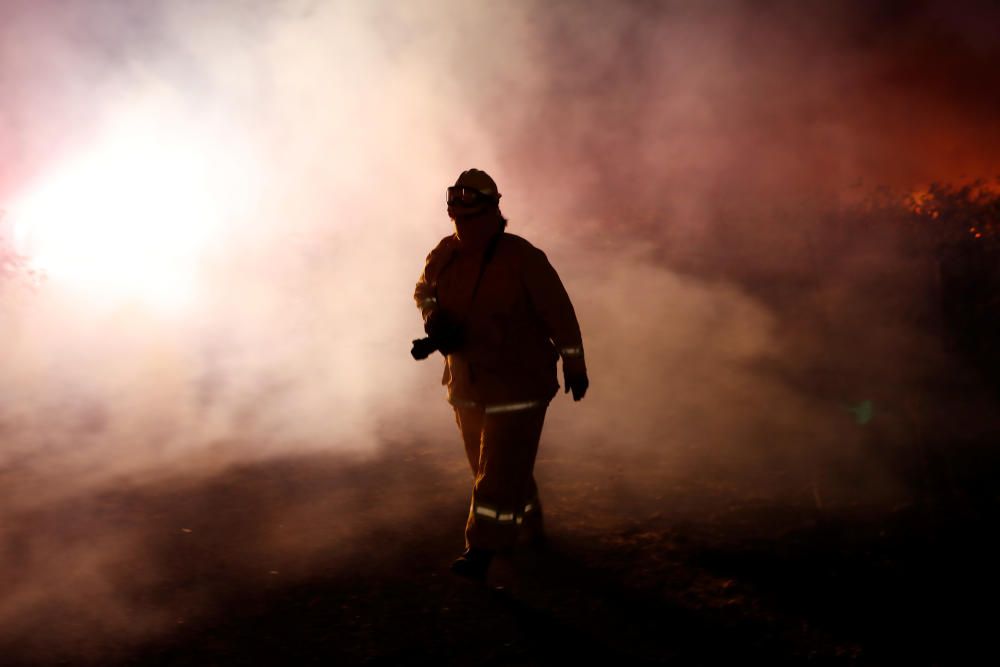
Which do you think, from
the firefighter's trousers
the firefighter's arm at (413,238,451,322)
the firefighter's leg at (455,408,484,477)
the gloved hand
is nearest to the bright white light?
the firefighter's arm at (413,238,451,322)

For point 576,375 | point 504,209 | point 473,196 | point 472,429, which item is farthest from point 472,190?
point 504,209

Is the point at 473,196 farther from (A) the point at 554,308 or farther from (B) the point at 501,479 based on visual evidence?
(B) the point at 501,479

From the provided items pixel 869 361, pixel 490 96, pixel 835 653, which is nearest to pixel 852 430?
pixel 869 361

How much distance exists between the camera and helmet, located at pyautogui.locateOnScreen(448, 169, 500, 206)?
9.95 feet

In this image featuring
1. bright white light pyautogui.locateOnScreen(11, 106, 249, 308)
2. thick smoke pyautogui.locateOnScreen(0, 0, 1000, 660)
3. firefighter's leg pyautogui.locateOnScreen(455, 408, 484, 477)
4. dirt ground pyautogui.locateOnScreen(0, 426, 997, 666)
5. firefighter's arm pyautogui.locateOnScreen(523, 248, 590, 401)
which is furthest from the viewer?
bright white light pyautogui.locateOnScreen(11, 106, 249, 308)

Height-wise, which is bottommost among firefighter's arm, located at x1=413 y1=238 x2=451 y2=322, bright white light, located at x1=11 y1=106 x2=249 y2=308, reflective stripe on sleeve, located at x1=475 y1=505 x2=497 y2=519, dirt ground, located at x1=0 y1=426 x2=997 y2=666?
dirt ground, located at x1=0 y1=426 x2=997 y2=666

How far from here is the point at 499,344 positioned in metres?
3.08

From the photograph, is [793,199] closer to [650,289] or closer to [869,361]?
[650,289]

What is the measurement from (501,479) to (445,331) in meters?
0.63

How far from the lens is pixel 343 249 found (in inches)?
391

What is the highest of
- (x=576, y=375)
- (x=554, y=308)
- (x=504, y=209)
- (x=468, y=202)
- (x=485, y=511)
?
(x=504, y=209)

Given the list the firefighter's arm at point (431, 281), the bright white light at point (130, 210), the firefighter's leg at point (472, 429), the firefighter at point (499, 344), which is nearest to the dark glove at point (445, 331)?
the firefighter at point (499, 344)

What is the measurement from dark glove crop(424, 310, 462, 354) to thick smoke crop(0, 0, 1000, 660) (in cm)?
157

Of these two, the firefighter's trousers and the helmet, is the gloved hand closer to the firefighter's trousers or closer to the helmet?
the firefighter's trousers
